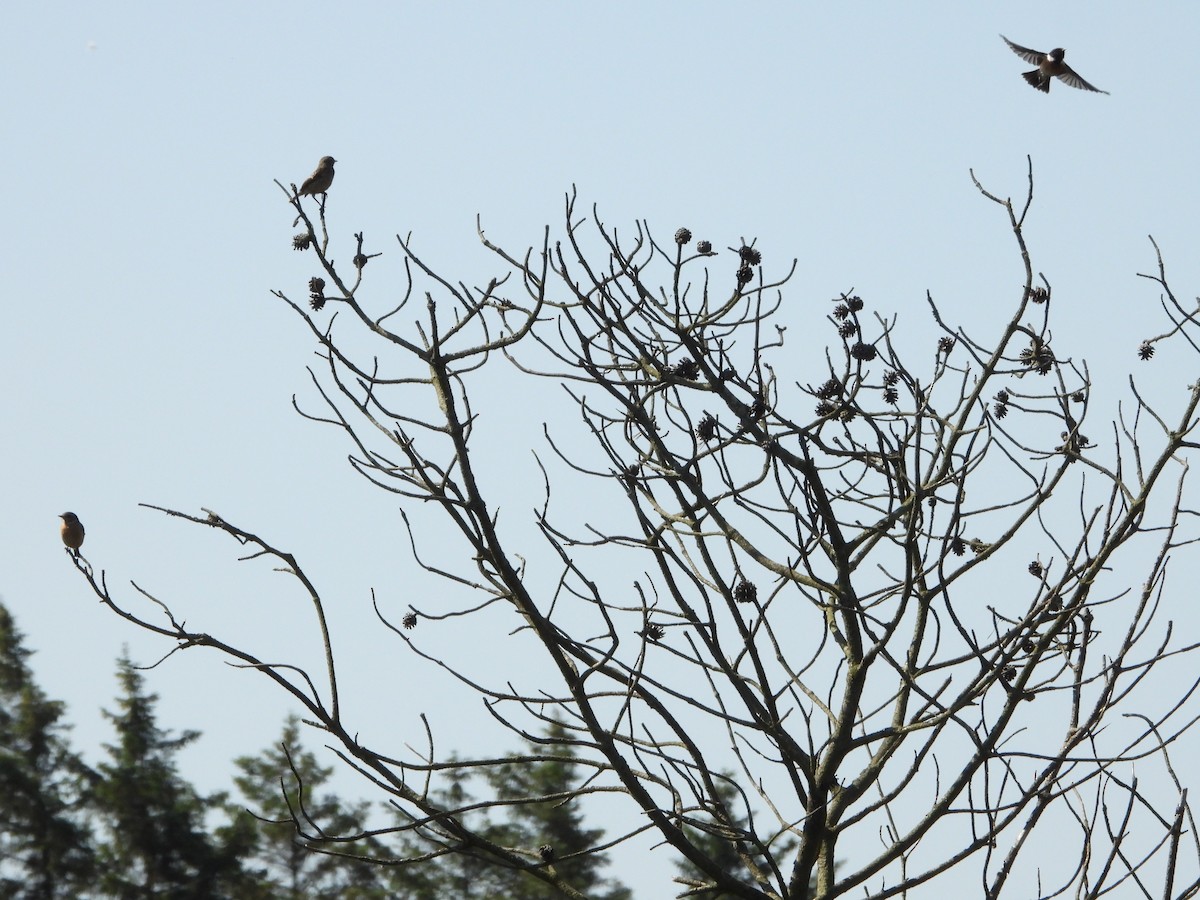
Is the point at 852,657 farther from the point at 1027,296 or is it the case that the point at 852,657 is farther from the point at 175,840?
the point at 175,840

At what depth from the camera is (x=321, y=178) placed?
7699 mm

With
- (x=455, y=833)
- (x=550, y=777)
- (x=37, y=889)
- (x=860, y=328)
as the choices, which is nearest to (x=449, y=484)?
(x=455, y=833)

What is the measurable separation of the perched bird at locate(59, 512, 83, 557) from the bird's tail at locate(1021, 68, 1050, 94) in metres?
4.77

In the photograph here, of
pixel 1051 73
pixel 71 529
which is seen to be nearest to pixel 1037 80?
pixel 1051 73

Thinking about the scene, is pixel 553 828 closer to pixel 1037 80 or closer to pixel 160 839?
pixel 160 839

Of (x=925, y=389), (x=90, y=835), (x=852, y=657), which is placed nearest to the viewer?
(x=852, y=657)

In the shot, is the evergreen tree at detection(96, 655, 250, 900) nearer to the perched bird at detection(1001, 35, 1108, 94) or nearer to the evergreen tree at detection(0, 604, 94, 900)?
the evergreen tree at detection(0, 604, 94, 900)

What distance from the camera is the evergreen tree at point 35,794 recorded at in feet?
84.2

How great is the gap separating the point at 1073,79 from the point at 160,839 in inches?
917

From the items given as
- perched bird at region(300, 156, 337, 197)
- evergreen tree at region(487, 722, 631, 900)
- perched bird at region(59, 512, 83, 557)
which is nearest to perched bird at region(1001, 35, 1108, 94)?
perched bird at region(300, 156, 337, 197)

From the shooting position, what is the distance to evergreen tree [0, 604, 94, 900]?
25656 millimetres

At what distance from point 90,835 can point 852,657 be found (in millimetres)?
24825

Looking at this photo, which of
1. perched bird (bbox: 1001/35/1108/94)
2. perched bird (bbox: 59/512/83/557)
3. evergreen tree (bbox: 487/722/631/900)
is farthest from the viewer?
evergreen tree (bbox: 487/722/631/900)

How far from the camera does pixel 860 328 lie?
5.32 meters
